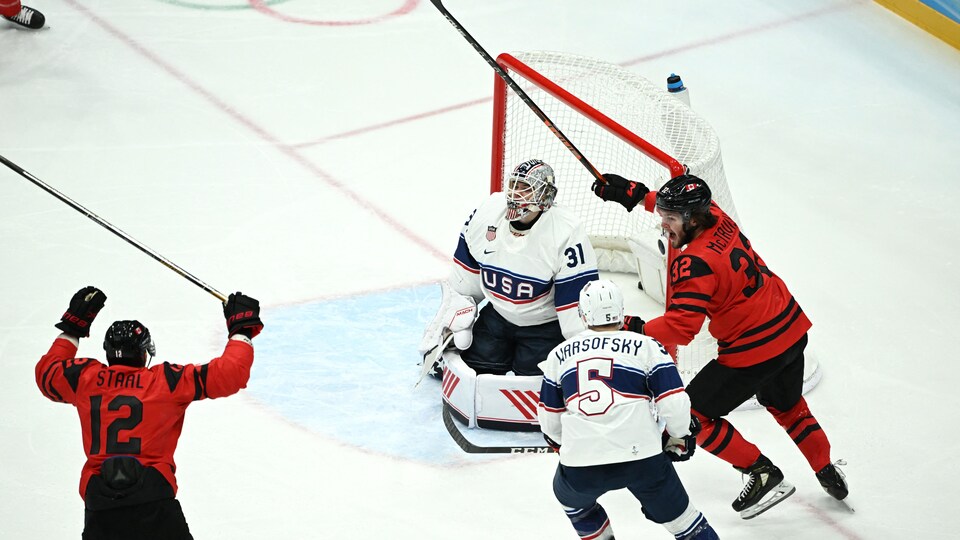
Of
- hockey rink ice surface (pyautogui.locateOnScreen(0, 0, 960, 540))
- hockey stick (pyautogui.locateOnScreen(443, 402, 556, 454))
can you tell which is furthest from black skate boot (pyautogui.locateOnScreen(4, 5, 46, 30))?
hockey stick (pyautogui.locateOnScreen(443, 402, 556, 454))

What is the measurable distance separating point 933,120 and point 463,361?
3403 millimetres

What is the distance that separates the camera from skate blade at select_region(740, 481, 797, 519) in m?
3.98

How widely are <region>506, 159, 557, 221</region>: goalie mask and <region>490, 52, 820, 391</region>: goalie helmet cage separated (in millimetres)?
368

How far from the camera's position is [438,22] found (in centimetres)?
777

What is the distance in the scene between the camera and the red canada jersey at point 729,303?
367cm

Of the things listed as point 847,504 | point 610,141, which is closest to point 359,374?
point 847,504

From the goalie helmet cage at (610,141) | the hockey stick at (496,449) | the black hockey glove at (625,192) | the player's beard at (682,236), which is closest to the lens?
the player's beard at (682,236)

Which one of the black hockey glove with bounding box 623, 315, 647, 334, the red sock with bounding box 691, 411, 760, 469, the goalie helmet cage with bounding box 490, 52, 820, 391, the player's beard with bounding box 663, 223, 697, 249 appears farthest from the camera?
the goalie helmet cage with bounding box 490, 52, 820, 391

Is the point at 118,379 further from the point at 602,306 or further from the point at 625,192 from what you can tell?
the point at 625,192

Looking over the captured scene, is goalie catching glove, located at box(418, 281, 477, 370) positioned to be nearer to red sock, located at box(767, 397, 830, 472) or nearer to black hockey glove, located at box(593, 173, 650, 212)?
black hockey glove, located at box(593, 173, 650, 212)

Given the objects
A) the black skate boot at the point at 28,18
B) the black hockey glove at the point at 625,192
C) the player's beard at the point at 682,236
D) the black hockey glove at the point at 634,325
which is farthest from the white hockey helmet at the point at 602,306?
the black skate boot at the point at 28,18

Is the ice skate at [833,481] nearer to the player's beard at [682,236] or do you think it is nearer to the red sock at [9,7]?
the player's beard at [682,236]

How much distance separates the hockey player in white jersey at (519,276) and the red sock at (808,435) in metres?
0.71

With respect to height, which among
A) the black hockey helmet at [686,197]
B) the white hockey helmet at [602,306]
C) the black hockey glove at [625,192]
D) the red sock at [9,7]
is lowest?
the red sock at [9,7]
